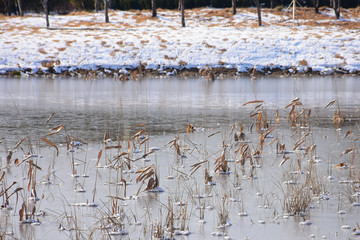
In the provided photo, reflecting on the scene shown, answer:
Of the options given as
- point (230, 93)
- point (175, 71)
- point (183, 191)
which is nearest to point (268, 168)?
point (183, 191)

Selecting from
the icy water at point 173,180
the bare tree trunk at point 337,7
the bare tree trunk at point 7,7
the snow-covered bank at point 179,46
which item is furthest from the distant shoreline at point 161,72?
the bare tree trunk at point 7,7

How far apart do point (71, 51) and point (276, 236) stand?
99.3ft

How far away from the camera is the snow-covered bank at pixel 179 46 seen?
1164 inches

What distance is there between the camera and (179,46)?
33.7 metres

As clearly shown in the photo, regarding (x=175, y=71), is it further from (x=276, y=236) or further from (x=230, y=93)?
(x=276, y=236)

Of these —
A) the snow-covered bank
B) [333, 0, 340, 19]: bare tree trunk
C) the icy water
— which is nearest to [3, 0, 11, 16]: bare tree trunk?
the snow-covered bank

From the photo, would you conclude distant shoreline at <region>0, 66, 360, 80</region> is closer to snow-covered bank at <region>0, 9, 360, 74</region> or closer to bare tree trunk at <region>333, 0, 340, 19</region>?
snow-covered bank at <region>0, 9, 360, 74</region>

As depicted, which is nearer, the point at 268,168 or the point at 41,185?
the point at 41,185

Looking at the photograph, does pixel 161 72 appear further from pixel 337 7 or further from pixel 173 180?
pixel 337 7

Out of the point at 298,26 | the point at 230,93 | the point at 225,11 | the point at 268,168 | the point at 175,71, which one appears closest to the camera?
the point at 268,168

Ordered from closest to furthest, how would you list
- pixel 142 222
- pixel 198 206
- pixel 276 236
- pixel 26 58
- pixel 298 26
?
1. pixel 276 236
2. pixel 142 222
3. pixel 198 206
4. pixel 26 58
5. pixel 298 26

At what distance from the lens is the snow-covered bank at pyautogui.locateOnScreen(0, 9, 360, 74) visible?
97.0 feet

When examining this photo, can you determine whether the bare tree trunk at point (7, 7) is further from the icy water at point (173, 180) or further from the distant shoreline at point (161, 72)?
the icy water at point (173, 180)

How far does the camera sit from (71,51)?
1292 inches
